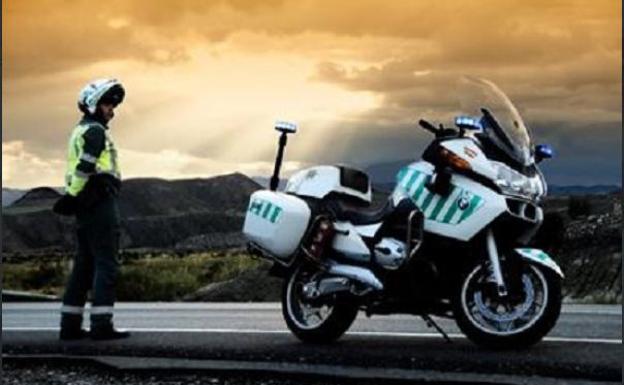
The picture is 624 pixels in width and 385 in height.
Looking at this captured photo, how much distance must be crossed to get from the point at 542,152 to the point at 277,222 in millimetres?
1828

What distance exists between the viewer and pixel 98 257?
9547mm

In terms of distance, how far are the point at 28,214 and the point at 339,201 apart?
8051cm

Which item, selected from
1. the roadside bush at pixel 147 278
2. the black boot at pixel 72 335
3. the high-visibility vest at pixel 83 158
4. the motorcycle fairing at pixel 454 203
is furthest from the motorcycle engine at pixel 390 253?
the roadside bush at pixel 147 278

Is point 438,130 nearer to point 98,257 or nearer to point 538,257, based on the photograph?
point 538,257

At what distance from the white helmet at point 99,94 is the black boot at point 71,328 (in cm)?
157

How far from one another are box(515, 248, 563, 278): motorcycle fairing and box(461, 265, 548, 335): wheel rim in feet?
0.18

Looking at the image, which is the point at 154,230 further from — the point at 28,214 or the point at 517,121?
the point at 517,121

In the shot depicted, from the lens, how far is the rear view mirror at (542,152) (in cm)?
854

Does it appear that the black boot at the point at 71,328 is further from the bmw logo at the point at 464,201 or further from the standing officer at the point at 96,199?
the bmw logo at the point at 464,201

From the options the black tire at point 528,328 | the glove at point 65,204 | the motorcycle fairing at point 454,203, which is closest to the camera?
the black tire at point 528,328

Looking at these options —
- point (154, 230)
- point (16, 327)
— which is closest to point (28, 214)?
point (154, 230)

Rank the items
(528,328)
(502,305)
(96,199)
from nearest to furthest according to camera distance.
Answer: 1. (528,328)
2. (502,305)
3. (96,199)

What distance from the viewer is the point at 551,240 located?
28.1 ft

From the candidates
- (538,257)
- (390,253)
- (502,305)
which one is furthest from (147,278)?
(538,257)
